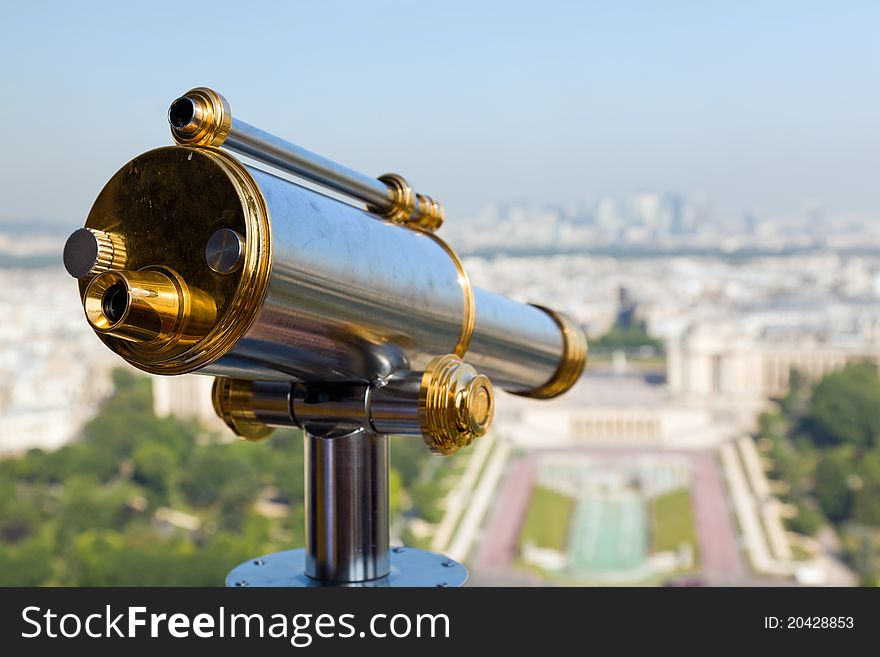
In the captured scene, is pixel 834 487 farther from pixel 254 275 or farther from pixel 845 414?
pixel 254 275

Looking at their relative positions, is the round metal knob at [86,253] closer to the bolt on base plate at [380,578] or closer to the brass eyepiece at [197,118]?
the brass eyepiece at [197,118]

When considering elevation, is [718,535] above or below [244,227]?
above

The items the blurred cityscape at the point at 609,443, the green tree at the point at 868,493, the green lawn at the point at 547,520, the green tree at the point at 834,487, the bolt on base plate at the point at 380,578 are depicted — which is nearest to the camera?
the bolt on base plate at the point at 380,578

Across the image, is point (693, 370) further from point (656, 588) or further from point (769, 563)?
point (656, 588)

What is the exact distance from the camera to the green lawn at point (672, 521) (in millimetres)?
13530

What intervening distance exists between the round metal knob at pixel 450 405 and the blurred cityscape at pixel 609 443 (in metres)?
8.32

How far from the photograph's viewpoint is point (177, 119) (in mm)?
568

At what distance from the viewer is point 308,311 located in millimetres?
563

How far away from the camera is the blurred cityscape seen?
1298 centimetres

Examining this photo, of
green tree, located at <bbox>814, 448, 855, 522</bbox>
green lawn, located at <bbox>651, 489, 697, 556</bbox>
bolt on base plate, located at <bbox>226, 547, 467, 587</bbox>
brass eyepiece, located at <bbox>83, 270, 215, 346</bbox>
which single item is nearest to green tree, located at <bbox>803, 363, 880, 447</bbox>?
green tree, located at <bbox>814, 448, 855, 522</bbox>

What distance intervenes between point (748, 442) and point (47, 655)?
1910 centimetres

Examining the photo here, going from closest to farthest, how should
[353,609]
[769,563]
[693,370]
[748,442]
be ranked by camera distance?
[353,609] → [769,563] → [748,442] → [693,370]

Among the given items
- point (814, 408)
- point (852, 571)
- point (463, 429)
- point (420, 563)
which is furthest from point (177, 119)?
point (814, 408)

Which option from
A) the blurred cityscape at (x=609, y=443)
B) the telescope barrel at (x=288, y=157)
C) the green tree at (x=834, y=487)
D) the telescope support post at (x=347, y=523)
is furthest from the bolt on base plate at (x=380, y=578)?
the green tree at (x=834, y=487)
